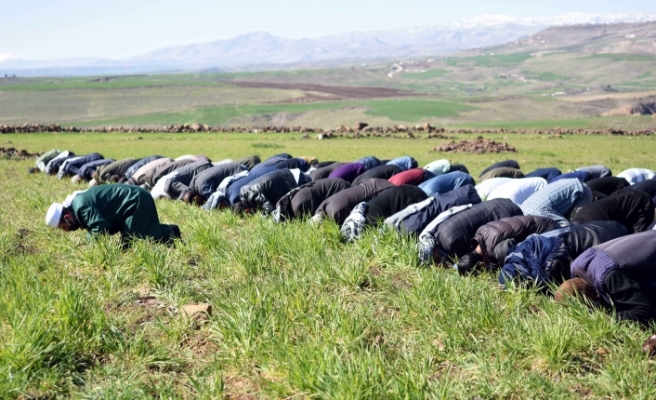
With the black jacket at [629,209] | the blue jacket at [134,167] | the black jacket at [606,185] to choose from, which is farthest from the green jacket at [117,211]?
the blue jacket at [134,167]

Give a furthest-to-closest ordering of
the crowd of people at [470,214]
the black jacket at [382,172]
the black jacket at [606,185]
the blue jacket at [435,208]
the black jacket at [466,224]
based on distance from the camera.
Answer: the black jacket at [382,172], the black jacket at [606,185], the blue jacket at [435,208], the black jacket at [466,224], the crowd of people at [470,214]

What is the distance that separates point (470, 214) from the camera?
662 cm

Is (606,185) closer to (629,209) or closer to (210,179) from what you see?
(629,209)

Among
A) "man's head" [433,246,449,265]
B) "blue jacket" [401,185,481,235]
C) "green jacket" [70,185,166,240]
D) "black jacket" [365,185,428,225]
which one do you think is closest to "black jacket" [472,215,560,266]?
"man's head" [433,246,449,265]

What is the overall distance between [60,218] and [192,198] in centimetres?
442

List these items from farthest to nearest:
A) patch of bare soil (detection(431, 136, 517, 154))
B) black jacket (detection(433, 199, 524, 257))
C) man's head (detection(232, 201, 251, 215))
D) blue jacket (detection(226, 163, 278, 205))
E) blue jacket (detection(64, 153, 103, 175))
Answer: patch of bare soil (detection(431, 136, 517, 154)), blue jacket (detection(64, 153, 103, 175)), blue jacket (detection(226, 163, 278, 205)), man's head (detection(232, 201, 251, 215)), black jacket (detection(433, 199, 524, 257))

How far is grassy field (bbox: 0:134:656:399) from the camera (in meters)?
3.87

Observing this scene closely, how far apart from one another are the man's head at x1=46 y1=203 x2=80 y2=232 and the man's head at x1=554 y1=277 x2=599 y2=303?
201 inches

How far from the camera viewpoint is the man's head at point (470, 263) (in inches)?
234

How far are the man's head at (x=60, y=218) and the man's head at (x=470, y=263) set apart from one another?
4.25 m

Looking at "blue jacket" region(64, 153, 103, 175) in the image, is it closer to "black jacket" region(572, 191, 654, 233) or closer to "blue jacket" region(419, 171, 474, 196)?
"blue jacket" region(419, 171, 474, 196)

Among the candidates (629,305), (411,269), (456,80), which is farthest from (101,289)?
(456,80)

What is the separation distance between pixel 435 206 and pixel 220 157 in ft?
55.6

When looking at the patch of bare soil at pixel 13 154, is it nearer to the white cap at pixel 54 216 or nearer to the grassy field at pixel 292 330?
the white cap at pixel 54 216
